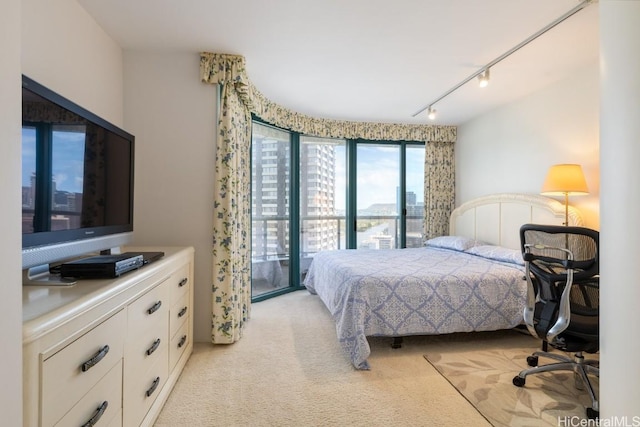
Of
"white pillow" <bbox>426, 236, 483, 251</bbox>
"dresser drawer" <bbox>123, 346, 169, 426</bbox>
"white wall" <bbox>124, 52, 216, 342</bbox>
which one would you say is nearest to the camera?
"dresser drawer" <bbox>123, 346, 169, 426</bbox>

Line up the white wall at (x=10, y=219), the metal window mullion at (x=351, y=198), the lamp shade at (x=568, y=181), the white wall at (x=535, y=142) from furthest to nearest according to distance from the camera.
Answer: the metal window mullion at (x=351, y=198)
the white wall at (x=535, y=142)
the lamp shade at (x=568, y=181)
the white wall at (x=10, y=219)

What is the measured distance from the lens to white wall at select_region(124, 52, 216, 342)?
8.09ft

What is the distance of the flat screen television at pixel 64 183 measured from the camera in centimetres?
113

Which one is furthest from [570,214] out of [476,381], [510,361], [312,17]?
[312,17]

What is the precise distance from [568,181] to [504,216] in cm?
107

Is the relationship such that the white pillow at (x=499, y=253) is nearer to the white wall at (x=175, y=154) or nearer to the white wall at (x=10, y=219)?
the white wall at (x=175, y=154)

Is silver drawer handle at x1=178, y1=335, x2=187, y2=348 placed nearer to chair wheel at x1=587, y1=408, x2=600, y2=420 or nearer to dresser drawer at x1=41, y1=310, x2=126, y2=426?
dresser drawer at x1=41, y1=310, x2=126, y2=426

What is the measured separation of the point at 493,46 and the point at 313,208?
284cm

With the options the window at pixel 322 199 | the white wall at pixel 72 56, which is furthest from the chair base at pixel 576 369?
the white wall at pixel 72 56

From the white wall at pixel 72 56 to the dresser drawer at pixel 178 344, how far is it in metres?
1.67

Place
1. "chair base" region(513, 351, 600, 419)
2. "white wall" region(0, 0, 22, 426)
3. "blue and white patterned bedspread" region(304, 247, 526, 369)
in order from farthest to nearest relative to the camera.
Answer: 1. "blue and white patterned bedspread" region(304, 247, 526, 369)
2. "chair base" region(513, 351, 600, 419)
3. "white wall" region(0, 0, 22, 426)

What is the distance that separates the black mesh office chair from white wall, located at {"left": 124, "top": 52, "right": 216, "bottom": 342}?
243 centimetres

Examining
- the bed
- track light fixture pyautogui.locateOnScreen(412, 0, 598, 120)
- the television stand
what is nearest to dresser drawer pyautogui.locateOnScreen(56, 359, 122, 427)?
the television stand

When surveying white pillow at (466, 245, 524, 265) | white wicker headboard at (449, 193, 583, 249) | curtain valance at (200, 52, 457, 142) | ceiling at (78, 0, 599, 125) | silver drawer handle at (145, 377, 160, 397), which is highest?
ceiling at (78, 0, 599, 125)
